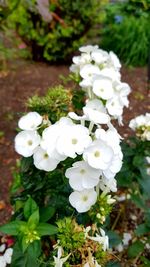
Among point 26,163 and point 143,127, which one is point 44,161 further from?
point 143,127

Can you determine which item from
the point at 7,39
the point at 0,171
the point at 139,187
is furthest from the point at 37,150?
the point at 7,39

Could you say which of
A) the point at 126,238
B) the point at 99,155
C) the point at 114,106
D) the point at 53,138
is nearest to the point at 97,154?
the point at 99,155

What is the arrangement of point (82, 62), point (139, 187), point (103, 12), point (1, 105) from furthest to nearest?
1. point (103, 12)
2. point (1, 105)
3. point (139, 187)
4. point (82, 62)

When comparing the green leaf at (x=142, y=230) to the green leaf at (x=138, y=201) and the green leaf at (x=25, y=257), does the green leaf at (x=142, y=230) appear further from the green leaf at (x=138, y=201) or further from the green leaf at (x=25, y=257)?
the green leaf at (x=25, y=257)

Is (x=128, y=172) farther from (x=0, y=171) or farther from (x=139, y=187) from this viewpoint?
(x=0, y=171)

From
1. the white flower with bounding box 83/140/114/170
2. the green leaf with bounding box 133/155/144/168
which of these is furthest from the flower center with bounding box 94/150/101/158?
the green leaf with bounding box 133/155/144/168

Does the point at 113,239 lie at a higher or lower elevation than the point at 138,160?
lower
